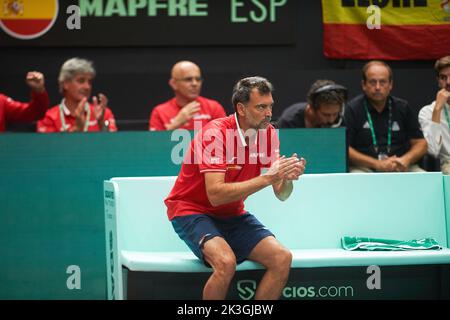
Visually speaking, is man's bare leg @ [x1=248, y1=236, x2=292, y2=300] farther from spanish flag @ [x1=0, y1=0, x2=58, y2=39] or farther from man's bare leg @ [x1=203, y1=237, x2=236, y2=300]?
spanish flag @ [x1=0, y1=0, x2=58, y2=39]

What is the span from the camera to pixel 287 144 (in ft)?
18.3

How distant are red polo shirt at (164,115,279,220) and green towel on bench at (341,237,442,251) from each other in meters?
0.74

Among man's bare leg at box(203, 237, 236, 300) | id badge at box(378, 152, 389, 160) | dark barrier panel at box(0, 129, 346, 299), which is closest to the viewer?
man's bare leg at box(203, 237, 236, 300)

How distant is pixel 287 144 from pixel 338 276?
3.10ft

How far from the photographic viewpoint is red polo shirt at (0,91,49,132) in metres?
5.88

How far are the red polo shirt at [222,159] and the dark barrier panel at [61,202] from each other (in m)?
0.93

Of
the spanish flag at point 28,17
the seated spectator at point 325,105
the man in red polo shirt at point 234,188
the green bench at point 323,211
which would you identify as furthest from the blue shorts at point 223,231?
the spanish flag at point 28,17

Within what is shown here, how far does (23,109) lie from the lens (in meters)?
5.99

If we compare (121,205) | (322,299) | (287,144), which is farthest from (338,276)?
(121,205)

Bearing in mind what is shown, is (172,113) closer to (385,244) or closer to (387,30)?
(387,30)

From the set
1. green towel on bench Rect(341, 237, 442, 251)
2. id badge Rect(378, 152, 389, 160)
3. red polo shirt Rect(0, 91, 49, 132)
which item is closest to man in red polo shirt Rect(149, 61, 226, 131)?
red polo shirt Rect(0, 91, 49, 132)

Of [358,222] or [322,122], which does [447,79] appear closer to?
[322,122]

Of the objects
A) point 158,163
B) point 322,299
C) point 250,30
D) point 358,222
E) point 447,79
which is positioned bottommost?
point 322,299
